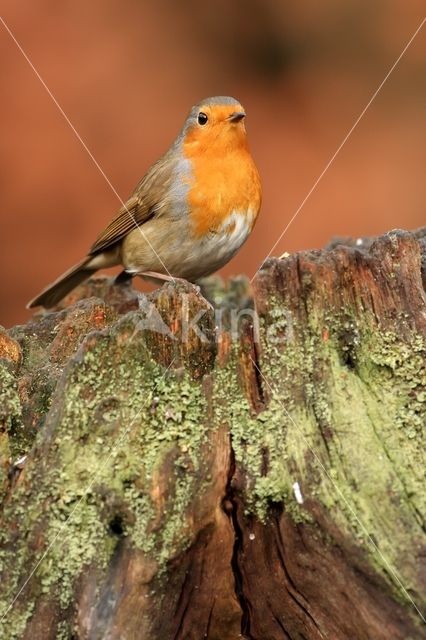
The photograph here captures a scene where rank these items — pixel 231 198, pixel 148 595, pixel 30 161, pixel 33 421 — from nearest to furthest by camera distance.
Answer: pixel 148 595
pixel 33 421
pixel 231 198
pixel 30 161

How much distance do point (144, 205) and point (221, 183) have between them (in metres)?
0.54

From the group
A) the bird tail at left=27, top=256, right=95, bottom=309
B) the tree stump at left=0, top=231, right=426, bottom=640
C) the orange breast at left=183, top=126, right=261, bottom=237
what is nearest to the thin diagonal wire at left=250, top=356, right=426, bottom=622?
the tree stump at left=0, top=231, right=426, bottom=640

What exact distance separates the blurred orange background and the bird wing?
1346 mm

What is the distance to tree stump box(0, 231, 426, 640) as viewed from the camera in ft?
7.98

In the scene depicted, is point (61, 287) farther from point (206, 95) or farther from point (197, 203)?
point (206, 95)

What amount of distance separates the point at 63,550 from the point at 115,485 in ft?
0.71

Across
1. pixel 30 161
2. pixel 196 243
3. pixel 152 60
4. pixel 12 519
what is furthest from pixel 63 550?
pixel 152 60

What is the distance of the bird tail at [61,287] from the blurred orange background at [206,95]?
3.36 feet

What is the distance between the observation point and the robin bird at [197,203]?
14.0ft

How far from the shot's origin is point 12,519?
2.48 metres

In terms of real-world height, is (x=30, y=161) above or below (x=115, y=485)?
above

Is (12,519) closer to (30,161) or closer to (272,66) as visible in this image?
(30,161)

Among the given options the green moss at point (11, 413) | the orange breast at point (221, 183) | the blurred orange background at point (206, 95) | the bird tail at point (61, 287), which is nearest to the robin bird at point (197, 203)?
the orange breast at point (221, 183)

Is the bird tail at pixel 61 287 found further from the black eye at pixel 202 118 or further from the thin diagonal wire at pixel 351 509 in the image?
the thin diagonal wire at pixel 351 509
